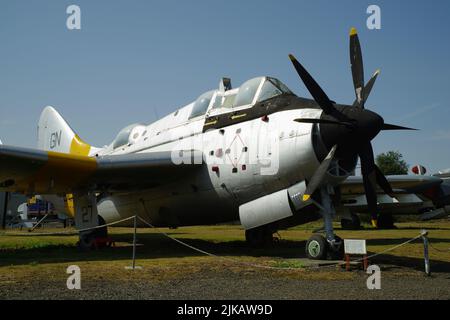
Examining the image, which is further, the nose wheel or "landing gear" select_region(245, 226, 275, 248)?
"landing gear" select_region(245, 226, 275, 248)

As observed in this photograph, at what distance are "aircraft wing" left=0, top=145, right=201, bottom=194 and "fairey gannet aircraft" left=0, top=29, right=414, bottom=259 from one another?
1.2 inches

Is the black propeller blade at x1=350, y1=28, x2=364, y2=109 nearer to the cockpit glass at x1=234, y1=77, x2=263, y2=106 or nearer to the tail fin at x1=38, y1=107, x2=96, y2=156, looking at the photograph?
the cockpit glass at x1=234, y1=77, x2=263, y2=106

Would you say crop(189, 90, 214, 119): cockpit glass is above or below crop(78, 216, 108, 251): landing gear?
above

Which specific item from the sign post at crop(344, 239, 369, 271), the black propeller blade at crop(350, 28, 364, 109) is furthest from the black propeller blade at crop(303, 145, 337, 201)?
the black propeller blade at crop(350, 28, 364, 109)

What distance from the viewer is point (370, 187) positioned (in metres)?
11.0

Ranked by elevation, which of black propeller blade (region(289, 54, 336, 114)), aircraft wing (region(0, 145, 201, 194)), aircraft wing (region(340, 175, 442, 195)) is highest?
black propeller blade (region(289, 54, 336, 114))

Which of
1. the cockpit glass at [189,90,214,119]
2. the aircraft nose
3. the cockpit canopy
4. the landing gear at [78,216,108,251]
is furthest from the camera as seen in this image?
the cockpit glass at [189,90,214,119]

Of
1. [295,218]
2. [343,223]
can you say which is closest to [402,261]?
[295,218]

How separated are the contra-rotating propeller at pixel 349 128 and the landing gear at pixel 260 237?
5.14 m

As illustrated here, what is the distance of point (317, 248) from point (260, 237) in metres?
4.79

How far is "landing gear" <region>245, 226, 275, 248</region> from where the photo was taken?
15539 mm

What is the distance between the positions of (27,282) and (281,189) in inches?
258

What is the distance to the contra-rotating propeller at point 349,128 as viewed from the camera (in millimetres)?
10180
